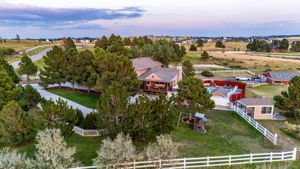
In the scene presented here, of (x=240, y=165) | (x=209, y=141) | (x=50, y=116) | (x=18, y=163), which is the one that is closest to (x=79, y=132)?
(x=50, y=116)

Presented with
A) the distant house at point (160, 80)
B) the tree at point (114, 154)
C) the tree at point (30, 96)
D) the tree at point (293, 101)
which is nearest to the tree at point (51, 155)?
the tree at point (114, 154)

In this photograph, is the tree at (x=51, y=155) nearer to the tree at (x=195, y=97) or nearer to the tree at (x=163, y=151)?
the tree at (x=163, y=151)

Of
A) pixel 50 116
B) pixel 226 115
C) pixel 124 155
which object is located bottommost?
pixel 226 115

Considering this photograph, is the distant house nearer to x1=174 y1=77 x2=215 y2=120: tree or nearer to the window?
x1=174 y1=77 x2=215 y2=120: tree

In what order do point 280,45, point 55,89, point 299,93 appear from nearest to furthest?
point 299,93, point 55,89, point 280,45

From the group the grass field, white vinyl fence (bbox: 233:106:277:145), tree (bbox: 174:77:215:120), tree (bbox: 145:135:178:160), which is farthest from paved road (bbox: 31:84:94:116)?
the grass field

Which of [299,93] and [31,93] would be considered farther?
[31,93]

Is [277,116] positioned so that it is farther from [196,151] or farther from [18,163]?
[18,163]
